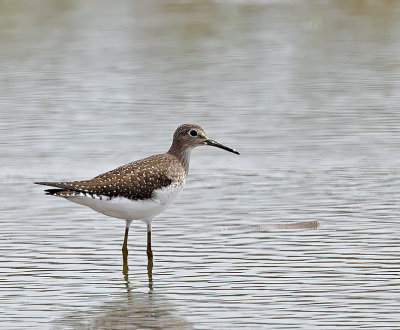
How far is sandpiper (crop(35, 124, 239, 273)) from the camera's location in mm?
11203

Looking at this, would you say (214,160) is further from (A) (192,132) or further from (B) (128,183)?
(B) (128,183)

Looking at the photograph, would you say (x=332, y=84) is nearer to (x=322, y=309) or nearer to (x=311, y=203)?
(x=311, y=203)

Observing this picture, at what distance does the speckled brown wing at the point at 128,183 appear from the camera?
36.8 feet

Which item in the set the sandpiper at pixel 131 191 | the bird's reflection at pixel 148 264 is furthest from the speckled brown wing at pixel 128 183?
the bird's reflection at pixel 148 264

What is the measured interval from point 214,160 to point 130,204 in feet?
15.8

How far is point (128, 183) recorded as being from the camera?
37.4 feet

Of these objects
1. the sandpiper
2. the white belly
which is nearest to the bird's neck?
the sandpiper

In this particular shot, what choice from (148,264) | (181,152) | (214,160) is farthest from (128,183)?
(214,160)

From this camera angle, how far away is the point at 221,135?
17.1 meters

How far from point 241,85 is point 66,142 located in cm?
488

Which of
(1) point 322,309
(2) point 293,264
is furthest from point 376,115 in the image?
(1) point 322,309

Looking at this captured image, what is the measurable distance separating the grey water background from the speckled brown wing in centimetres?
63

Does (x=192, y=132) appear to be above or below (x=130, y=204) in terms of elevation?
above

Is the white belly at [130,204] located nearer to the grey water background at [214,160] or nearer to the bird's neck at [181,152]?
the grey water background at [214,160]
